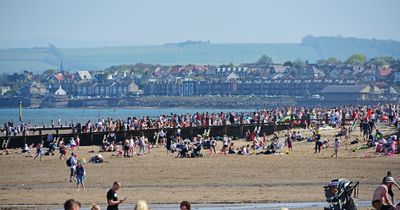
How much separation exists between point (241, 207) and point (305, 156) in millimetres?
15913

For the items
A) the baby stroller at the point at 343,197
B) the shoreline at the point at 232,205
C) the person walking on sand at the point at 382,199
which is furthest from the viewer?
the shoreline at the point at 232,205

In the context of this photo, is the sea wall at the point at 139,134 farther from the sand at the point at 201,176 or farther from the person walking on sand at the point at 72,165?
the person walking on sand at the point at 72,165

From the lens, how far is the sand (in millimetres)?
28047

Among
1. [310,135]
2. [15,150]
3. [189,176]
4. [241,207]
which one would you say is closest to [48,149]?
[15,150]

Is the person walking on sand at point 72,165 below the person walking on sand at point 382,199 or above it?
below

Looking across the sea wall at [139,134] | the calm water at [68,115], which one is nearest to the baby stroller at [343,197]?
the sea wall at [139,134]

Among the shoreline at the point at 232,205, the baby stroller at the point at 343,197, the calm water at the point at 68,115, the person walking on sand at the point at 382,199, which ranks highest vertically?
the person walking on sand at the point at 382,199

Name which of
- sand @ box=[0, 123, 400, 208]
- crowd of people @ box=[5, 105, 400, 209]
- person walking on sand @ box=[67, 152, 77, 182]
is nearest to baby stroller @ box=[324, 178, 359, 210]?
sand @ box=[0, 123, 400, 208]

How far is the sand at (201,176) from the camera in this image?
28.0 meters

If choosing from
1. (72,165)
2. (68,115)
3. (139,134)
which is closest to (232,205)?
(72,165)

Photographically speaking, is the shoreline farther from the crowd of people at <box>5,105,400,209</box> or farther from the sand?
the crowd of people at <box>5,105,400,209</box>

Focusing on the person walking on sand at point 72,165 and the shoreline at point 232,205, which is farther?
the person walking on sand at point 72,165

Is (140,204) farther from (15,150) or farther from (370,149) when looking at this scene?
(15,150)

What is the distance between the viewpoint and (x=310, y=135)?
49.1 m
